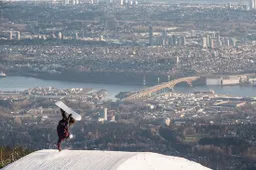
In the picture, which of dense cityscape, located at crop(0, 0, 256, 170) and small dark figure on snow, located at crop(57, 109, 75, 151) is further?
dense cityscape, located at crop(0, 0, 256, 170)

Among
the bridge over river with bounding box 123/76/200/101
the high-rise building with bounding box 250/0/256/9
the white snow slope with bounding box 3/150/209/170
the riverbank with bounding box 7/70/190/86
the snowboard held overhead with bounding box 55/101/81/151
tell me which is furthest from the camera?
the high-rise building with bounding box 250/0/256/9

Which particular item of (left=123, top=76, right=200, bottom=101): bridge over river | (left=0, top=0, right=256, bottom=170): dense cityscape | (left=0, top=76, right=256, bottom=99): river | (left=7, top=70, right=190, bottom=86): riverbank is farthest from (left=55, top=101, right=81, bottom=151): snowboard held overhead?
(left=7, top=70, right=190, bottom=86): riverbank

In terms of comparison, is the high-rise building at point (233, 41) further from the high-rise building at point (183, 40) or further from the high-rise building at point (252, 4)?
the high-rise building at point (252, 4)

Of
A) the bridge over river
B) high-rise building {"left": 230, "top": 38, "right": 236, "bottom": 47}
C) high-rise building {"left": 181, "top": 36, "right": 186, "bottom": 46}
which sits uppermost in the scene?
the bridge over river

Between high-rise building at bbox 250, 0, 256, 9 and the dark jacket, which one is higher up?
the dark jacket

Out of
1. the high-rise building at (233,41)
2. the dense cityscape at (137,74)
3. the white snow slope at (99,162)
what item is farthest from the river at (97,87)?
the white snow slope at (99,162)

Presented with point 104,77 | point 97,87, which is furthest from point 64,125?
point 104,77

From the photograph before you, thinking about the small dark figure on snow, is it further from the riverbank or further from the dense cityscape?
the riverbank

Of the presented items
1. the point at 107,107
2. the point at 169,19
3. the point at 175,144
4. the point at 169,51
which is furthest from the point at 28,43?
the point at 175,144
